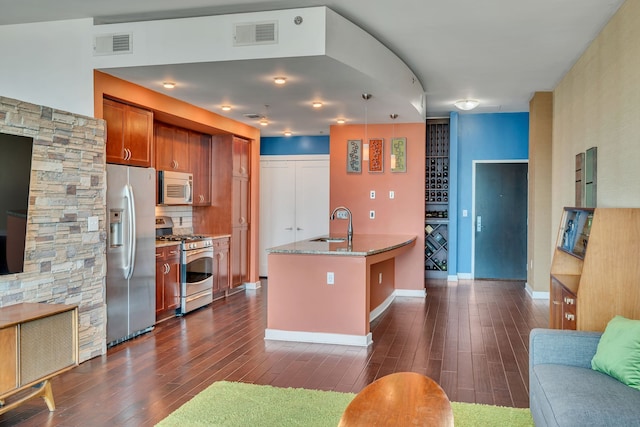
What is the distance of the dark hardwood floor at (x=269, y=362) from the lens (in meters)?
3.38

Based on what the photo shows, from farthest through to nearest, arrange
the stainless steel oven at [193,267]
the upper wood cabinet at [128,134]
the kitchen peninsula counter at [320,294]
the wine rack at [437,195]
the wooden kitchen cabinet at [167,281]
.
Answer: the wine rack at [437,195] < the stainless steel oven at [193,267] < the wooden kitchen cabinet at [167,281] < the kitchen peninsula counter at [320,294] < the upper wood cabinet at [128,134]

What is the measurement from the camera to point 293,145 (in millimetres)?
9211

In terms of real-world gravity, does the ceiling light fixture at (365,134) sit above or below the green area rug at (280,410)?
above

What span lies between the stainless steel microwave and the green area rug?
3.23m

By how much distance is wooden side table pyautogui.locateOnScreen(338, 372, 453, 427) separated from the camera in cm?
212

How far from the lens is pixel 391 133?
24.3ft

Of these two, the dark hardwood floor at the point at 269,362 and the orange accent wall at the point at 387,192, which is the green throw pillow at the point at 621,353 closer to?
the dark hardwood floor at the point at 269,362

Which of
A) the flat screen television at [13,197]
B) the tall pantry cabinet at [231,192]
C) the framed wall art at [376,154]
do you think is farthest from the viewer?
the framed wall art at [376,154]

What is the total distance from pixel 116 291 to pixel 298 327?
Result: 5.65 feet

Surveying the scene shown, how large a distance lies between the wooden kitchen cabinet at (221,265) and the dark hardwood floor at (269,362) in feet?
2.20

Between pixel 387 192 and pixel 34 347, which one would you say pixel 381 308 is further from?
pixel 34 347

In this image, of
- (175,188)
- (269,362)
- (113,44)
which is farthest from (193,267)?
(113,44)

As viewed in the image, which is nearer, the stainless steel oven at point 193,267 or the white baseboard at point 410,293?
the stainless steel oven at point 193,267

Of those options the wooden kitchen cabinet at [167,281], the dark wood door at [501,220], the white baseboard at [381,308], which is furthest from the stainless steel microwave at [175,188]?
the dark wood door at [501,220]
